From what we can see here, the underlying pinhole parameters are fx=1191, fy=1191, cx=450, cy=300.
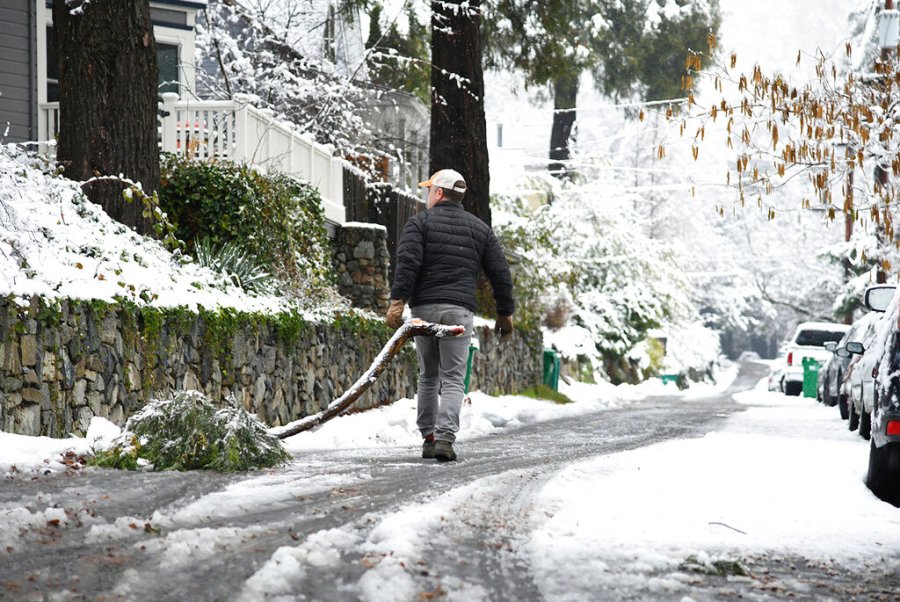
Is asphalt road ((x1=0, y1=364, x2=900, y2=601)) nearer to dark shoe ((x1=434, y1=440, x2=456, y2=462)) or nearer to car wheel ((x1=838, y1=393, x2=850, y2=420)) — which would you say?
dark shoe ((x1=434, y1=440, x2=456, y2=462))

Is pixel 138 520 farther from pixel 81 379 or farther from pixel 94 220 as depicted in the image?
pixel 94 220

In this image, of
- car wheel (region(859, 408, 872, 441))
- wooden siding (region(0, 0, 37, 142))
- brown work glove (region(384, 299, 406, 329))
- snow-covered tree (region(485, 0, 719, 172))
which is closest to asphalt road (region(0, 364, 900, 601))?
brown work glove (region(384, 299, 406, 329))

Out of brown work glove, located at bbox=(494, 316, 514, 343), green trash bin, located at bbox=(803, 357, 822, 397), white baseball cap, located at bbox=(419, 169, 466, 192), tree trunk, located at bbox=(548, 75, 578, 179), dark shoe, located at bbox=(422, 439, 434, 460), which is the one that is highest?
tree trunk, located at bbox=(548, 75, 578, 179)

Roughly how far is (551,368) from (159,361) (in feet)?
50.4

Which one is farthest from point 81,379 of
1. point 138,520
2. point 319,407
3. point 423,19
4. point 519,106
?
point 519,106

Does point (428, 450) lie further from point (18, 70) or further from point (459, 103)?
point (18, 70)

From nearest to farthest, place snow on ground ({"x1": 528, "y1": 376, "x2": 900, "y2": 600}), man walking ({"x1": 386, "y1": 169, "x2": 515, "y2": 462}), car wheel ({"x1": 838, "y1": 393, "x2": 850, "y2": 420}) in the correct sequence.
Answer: snow on ground ({"x1": 528, "y1": 376, "x2": 900, "y2": 600}) < man walking ({"x1": 386, "y1": 169, "x2": 515, "y2": 462}) < car wheel ({"x1": 838, "y1": 393, "x2": 850, "y2": 420})

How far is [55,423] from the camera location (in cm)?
782

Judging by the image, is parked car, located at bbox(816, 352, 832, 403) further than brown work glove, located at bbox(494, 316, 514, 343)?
Yes

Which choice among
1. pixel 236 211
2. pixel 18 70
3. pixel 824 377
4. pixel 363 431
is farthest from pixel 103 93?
pixel 824 377

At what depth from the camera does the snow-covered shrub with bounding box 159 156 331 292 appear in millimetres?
12734

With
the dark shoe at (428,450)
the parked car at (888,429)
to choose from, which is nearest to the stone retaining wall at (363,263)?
the dark shoe at (428,450)

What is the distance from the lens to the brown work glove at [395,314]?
8.52m

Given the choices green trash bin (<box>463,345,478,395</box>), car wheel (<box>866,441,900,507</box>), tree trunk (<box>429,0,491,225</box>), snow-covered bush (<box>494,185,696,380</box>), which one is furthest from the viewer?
snow-covered bush (<box>494,185,696,380</box>)
